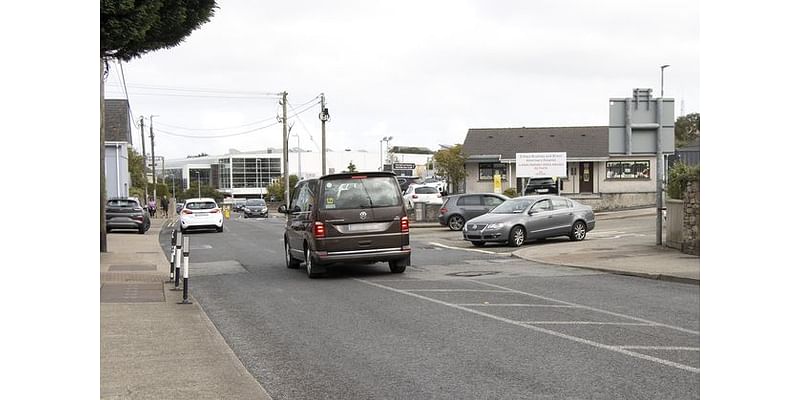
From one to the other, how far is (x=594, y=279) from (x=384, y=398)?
9.14 m

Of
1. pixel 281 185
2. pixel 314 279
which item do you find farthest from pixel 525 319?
pixel 281 185

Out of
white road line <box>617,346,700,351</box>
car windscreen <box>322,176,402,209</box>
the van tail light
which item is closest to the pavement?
the van tail light

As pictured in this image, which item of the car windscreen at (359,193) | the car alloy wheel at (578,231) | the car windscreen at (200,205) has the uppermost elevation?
the car windscreen at (359,193)

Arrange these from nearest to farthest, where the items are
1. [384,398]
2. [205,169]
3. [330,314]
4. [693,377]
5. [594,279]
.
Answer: [384,398] < [693,377] < [330,314] < [594,279] < [205,169]

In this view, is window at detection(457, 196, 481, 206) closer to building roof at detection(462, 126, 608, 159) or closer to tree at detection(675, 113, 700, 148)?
building roof at detection(462, 126, 608, 159)

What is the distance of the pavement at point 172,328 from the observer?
6.88 meters

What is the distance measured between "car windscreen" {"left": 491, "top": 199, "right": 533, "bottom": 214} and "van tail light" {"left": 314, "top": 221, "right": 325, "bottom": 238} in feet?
31.6

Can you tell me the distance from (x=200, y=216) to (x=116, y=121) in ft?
85.9

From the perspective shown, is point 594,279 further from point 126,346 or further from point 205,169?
point 205,169

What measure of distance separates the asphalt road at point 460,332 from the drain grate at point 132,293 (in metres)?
0.73

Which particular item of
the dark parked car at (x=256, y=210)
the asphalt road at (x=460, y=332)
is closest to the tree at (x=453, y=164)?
the dark parked car at (x=256, y=210)

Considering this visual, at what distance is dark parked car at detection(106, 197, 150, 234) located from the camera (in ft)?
110

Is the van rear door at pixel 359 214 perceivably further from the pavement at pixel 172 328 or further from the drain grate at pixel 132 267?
the drain grate at pixel 132 267

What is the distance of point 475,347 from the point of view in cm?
843
